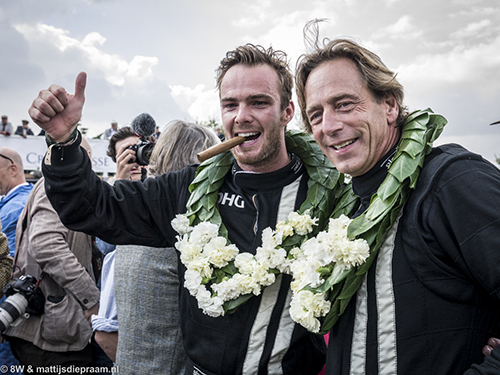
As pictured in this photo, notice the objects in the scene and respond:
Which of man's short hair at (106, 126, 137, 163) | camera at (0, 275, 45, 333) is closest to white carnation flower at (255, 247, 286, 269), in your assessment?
camera at (0, 275, 45, 333)

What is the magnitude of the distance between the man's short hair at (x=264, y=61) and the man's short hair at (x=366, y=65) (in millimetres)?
500

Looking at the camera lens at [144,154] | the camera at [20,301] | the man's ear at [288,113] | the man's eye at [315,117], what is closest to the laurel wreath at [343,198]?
the man's ear at [288,113]

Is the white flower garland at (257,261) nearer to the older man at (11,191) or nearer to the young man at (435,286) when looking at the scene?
the young man at (435,286)

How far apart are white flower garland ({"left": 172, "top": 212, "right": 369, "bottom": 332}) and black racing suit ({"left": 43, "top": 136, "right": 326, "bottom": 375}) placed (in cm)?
→ 11

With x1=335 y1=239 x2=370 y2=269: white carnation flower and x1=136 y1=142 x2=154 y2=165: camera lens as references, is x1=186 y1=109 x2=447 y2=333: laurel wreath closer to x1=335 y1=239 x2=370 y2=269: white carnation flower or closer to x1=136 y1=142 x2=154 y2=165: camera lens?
x1=335 y1=239 x2=370 y2=269: white carnation flower

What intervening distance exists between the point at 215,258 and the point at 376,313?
2.74ft

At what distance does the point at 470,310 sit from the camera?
1384mm

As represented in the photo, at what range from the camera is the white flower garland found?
1645 millimetres

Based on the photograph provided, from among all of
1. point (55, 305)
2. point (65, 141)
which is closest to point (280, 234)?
point (65, 141)

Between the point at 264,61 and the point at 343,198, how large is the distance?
0.97 m

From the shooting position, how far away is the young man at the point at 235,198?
193cm

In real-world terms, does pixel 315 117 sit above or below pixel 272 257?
above

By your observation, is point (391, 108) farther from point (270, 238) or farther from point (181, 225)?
point (181, 225)

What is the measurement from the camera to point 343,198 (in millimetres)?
2117
